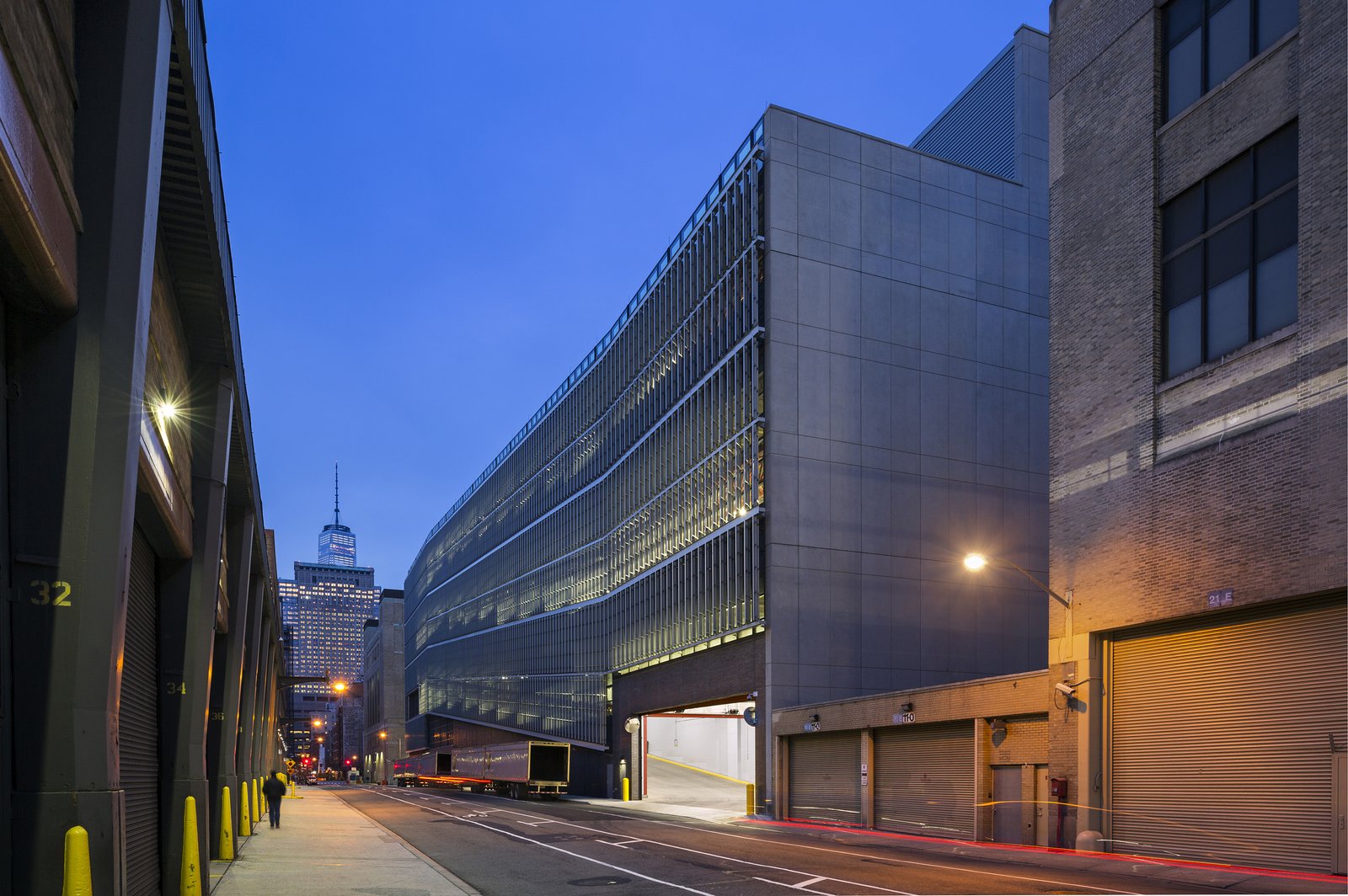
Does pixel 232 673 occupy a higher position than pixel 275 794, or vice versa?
pixel 232 673

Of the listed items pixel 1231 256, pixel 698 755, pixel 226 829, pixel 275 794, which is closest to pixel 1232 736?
pixel 1231 256

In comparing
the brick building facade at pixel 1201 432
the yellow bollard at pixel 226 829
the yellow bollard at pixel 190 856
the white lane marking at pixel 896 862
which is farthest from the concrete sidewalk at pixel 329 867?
the brick building facade at pixel 1201 432

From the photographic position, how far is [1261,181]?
23.2 m

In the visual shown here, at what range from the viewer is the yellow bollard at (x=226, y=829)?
2198 centimetres

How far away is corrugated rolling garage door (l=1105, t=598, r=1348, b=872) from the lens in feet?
68.8

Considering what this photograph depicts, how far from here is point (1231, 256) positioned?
78.3 feet

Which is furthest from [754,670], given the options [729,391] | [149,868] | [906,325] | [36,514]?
[36,514]

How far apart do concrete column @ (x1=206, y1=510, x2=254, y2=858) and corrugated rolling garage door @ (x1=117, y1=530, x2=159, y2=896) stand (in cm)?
778

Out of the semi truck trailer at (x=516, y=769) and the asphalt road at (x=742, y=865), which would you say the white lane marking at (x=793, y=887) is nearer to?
the asphalt road at (x=742, y=865)

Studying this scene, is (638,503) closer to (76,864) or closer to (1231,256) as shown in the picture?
(1231,256)

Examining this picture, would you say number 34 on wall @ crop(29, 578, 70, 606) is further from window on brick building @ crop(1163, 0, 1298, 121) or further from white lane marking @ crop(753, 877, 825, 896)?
window on brick building @ crop(1163, 0, 1298, 121)

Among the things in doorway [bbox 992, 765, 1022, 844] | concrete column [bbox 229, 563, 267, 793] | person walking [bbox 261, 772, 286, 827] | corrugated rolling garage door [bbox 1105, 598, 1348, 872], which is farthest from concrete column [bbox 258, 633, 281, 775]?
corrugated rolling garage door [bbox 1105, 598, 1348, 872]

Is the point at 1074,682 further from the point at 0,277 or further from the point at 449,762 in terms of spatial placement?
the point at 449,762

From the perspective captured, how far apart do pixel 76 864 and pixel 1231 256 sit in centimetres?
2340
